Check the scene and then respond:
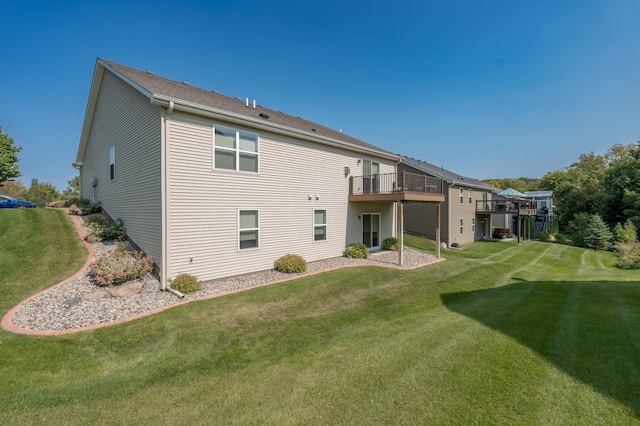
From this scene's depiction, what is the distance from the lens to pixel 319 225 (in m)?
12.6

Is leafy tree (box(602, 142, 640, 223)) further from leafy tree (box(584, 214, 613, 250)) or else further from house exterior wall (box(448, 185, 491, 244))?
house exterior wall (box(448, 185, 491, 244))

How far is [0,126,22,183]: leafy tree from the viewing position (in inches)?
956

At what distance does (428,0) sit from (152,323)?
629 inches

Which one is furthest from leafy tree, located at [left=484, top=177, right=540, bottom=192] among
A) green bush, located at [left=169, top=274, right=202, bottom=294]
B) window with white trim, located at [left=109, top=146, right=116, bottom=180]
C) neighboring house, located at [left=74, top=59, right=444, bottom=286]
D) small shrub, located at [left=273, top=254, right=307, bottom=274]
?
window with white trim, located at [left=109, top=146, right=116, bottom=180]

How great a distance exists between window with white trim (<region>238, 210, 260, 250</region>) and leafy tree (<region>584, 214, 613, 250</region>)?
3357 cm

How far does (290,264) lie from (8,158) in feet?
105

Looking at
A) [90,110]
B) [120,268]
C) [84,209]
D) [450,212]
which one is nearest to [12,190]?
[90,110]

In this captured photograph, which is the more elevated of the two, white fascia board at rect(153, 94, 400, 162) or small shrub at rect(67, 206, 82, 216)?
white fascia board at rect(153, 94, 400, 162)

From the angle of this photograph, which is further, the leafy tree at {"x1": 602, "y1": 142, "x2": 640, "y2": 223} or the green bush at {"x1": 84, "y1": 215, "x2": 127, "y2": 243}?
the leafy tree at {"x1": 602, "y1": 142, "x2": 640, "y2": 223}

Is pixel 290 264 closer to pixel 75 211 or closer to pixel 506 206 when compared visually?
pixel 75 211

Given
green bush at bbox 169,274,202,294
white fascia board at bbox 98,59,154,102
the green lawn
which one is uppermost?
white fascia board at bbox 98,59,154,102

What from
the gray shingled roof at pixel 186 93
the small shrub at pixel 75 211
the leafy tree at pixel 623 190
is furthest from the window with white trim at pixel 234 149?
the leafy tree at pixel 623 190

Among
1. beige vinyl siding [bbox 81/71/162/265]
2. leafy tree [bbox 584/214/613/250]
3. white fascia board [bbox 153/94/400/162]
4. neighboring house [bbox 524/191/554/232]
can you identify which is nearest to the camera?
white fascia board [bbox 153/94/400/162]

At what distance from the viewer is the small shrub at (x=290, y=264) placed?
10180mm
